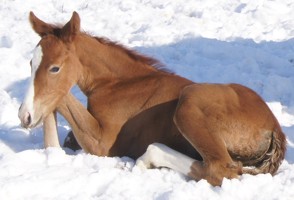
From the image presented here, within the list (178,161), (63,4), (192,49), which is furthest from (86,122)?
(63,4)

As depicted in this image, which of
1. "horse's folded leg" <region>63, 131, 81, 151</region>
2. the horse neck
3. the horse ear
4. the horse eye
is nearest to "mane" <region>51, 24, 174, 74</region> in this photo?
the horse neck

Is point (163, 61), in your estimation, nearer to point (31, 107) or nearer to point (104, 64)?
point (104, 64)

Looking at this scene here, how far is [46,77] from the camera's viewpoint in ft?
16.8

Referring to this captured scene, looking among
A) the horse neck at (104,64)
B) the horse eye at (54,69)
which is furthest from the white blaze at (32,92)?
the horse neck at (104,64)

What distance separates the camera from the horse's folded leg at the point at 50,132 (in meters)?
5.46

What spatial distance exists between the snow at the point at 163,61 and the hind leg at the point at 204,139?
0.37ft

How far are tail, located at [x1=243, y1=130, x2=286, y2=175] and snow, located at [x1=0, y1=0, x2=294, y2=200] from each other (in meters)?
0.11

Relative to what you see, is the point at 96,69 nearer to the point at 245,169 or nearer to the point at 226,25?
the point at 245,169

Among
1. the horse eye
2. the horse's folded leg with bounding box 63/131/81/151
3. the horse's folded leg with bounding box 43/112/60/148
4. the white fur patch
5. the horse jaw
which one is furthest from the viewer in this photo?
the horse's folded leg with bounding box 63/131/81/151

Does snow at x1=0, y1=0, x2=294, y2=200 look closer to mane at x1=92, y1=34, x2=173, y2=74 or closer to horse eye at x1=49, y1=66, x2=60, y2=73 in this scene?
horse eye at x1=49, y1=66, x2=60, y2=73

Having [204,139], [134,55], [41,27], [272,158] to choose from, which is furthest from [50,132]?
[272,158]

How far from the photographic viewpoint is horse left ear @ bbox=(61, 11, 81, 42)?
5266mm

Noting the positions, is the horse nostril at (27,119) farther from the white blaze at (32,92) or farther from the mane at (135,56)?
the mane at (135,56)

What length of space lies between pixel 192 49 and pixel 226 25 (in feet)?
4.03
